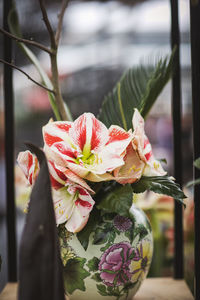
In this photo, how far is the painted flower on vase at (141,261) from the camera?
20.3 inches

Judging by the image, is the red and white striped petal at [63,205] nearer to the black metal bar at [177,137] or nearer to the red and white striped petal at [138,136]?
the red and white striped petal at [138,136]

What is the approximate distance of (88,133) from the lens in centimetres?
48

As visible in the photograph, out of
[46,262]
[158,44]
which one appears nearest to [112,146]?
[46,262]

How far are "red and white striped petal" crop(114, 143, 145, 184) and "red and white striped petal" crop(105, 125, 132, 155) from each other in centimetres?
2

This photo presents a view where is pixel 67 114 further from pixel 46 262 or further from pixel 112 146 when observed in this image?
pixel 46 262

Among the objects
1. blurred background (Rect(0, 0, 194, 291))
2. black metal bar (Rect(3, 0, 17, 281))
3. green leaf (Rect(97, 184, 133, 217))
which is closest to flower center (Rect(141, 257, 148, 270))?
green leaf (Rect(97, 184, 133, 217))

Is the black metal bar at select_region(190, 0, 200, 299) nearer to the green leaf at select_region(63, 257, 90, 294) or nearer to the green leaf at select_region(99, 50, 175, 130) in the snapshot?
the green leaf at select_region(99, 50, 175, 130)

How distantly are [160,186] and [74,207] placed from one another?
11cm

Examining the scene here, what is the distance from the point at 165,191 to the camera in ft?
1.59

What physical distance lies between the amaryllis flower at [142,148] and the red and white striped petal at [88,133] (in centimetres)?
4

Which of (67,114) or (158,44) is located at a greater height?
(158,44)

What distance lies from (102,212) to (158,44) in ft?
2.43

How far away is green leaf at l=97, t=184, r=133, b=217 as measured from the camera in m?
0.45

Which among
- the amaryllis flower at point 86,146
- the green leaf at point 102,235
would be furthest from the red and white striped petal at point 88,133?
the green leaf at point 102,235
